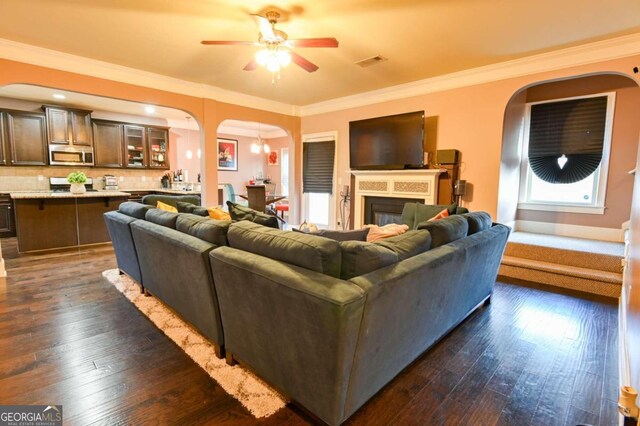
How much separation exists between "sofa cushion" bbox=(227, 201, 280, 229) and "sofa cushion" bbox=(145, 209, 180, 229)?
490mm

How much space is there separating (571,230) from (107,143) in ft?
29.4

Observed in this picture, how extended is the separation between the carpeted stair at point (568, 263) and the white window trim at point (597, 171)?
51cm

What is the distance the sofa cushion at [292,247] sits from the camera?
58.6 inches

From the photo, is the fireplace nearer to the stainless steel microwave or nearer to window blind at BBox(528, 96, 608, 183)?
window blind at BBox(528, 96, 608, 183)

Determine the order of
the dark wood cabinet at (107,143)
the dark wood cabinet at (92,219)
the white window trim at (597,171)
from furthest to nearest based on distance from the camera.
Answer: the dark wood cabinet at (107,143) → the dark wood cabinet at (92,219) → the white window trim at (597,171)

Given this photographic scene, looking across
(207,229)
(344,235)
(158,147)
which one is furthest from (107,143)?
(344,235)

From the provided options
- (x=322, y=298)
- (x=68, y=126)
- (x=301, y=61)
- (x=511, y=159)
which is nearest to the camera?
(x=322, y=298)

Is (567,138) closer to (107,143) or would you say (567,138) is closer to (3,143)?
(107,143)

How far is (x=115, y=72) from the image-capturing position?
423 cm

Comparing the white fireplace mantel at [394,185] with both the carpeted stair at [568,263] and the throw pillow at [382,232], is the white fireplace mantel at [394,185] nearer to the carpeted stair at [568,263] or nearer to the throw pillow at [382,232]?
the carpeted stair at [568,263]

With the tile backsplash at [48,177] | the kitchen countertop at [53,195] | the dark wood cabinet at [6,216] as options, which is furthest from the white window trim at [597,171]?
the dark wood cabinet at [6,216]

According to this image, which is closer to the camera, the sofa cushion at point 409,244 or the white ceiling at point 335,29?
the sofa cushion at point 409,244

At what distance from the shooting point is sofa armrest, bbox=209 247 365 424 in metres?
1.29

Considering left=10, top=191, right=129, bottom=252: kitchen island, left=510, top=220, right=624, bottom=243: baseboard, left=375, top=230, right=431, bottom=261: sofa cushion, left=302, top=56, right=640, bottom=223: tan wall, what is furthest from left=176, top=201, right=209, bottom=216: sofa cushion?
left=510, top=220, right=624, bottom=243: baseboard
